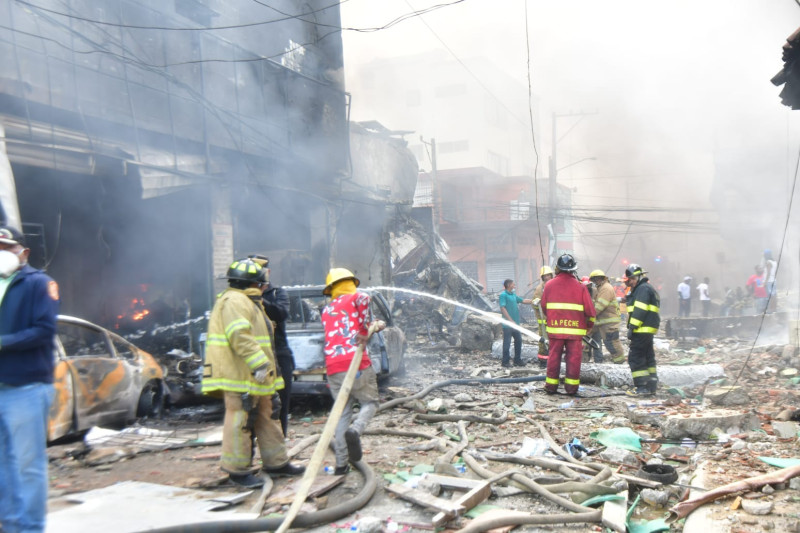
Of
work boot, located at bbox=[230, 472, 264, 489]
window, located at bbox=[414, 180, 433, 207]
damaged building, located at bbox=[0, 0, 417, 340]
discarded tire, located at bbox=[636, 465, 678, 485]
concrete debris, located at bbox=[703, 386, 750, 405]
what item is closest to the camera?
discarded tire, located at bbox=[636, 465, 678, 485]

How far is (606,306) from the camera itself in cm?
956

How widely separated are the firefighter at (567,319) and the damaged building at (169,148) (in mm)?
6430

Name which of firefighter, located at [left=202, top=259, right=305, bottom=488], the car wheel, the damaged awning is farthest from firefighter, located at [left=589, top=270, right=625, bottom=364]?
the damaged awning

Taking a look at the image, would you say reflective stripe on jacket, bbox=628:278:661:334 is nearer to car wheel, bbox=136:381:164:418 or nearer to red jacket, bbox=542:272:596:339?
red jacket, bbox=542:272:596:339

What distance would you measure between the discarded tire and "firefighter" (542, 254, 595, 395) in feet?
10.1

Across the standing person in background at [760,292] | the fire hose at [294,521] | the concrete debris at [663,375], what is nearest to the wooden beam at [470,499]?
the fire hose at [294,521]

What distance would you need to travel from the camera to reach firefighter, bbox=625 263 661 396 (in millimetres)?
7527

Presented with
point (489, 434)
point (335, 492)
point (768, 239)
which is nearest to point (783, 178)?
point (768, 239)

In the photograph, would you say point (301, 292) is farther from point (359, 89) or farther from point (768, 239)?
point (768, 239)

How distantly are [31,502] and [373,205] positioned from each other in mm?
14082

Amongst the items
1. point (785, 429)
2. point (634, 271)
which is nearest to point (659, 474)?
point (785, 429)

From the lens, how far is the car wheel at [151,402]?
7.09 metres

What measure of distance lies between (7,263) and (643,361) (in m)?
6.93

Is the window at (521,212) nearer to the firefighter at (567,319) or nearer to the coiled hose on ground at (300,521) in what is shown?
the firefighter at (567,319)
